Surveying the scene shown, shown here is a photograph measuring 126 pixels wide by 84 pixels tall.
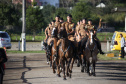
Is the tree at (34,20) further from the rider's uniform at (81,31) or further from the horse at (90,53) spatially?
the horse at (90,53)

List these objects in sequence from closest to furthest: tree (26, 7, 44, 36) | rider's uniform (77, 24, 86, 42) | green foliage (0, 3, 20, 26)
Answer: rider's uniform (77, 24, 86, 42), green foliage (0, 3, 20, 26), tree (26, 7, 44, 36)

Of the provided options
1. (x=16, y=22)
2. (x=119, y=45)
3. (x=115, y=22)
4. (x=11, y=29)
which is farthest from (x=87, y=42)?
(x=115, y=22)

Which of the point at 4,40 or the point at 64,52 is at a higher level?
the point at 64,52

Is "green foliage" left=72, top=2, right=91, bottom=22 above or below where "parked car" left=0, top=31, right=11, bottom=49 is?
above

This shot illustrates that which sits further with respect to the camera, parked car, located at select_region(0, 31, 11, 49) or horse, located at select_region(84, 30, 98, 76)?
parked car, located at select_region(0, 31, 11, 49)

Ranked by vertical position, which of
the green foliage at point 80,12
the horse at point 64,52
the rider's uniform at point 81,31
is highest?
the green foliage at point 80,12

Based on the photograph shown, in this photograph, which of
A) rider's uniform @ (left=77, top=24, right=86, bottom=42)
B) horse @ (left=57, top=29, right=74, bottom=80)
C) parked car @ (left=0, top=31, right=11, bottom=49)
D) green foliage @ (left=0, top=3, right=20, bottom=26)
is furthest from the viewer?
green foliage @ (left=0, top=3, right=20, bottom=26)

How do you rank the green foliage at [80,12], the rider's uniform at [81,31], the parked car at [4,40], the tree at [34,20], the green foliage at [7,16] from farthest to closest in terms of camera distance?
1. the green foliage at [80,12]
2. the tree at [34,20]
3. the green foliage at [7,16]
4. the parked car at [4,40]
5. the rider's uniform at [81,31]

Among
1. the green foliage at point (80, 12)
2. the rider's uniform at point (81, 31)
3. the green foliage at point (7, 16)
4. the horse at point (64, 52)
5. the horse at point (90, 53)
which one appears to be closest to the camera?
the horse at point (64, 52)

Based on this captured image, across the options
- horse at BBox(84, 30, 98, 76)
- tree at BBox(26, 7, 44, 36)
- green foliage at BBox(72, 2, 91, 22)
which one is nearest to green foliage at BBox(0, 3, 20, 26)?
tree at BBox(26, 7, 44, 36)

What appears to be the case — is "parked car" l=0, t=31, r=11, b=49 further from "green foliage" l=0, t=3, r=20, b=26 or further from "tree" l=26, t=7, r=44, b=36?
"tree" l=26, t=7, r=44, b=36

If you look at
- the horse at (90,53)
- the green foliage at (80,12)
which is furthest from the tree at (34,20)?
the horse at (90,53)

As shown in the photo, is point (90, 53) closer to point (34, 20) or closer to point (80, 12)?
point (34, 20)

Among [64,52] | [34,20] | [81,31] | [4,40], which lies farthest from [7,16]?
[64,52]
